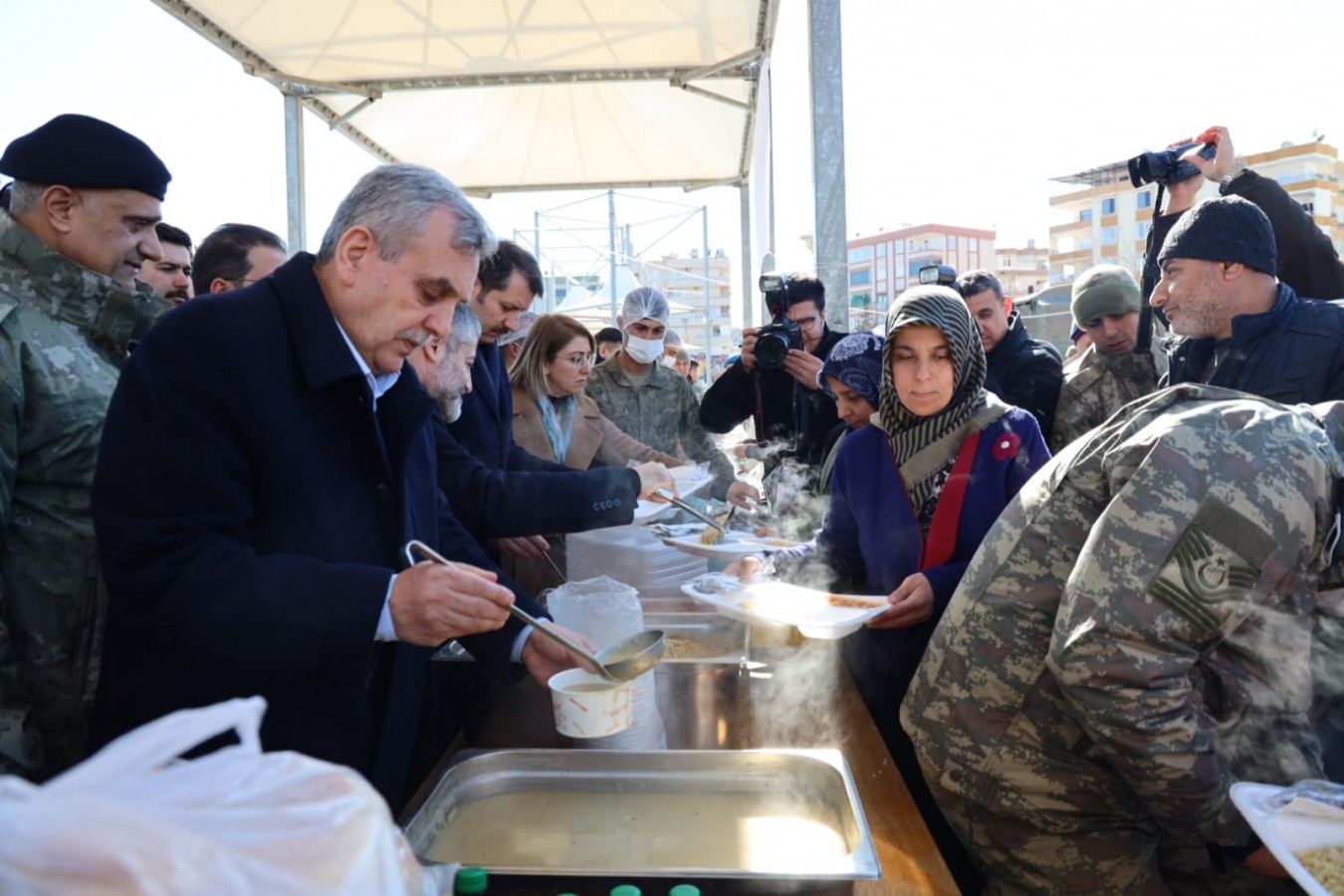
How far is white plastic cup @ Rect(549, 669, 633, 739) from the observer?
1253 mm

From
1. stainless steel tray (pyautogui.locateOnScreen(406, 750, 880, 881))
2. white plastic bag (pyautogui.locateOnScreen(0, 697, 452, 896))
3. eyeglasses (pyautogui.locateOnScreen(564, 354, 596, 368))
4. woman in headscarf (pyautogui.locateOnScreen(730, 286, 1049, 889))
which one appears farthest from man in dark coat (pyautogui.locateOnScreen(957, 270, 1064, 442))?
white plastic bag (pyautogui.locateOnScreen(0, 697, 452, 896))

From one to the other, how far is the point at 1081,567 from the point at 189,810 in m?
1.12

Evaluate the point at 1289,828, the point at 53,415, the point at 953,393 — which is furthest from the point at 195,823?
the point at 953,393

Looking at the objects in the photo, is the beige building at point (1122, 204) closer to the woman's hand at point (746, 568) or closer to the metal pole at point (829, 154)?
the metal pole at point (829, 154)

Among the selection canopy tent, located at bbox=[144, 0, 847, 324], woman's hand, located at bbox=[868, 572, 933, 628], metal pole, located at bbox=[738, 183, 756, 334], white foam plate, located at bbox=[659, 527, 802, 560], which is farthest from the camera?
metal pole, located at bbox=[738, 183, 756, 334]

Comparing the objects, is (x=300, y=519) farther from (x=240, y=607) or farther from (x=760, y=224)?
(x=760, y=224)

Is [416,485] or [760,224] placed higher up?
[760,224]

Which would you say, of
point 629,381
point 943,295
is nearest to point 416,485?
point 943,295

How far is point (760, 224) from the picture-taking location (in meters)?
6.80

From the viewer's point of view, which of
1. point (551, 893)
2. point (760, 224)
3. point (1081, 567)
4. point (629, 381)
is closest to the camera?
point (551, 893)

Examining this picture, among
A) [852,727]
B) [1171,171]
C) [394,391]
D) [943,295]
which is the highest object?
[1171,171]

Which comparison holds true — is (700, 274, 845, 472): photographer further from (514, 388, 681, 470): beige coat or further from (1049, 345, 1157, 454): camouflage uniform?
(1049, 345, 1157, 454): camouflage uniform

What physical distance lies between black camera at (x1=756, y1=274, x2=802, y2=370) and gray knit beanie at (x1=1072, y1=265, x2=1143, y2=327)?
1193 millimetres

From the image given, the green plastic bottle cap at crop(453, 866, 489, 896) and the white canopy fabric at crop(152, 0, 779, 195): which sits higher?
the white canopy fabric at crop(152, 0, 779, 195)
